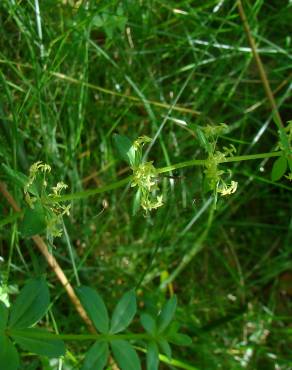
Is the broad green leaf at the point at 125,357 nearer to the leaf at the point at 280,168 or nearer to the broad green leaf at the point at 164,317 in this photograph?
the broad green leaf at the point at 164,317

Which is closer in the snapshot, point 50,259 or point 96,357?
point 96,357

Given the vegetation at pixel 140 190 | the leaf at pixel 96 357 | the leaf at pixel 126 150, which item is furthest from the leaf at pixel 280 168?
the leaf at pixel 96 357

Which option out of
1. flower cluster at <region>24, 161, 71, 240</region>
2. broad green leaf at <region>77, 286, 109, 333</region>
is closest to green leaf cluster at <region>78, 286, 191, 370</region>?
broad green leaf at <region>77, 286, 109, 333</region>

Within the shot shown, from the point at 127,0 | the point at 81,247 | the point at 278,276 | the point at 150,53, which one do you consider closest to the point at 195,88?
the point at 150,53

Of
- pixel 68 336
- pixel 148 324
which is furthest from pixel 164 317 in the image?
pixel 68 336

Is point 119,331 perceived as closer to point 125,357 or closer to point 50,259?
point 125,357

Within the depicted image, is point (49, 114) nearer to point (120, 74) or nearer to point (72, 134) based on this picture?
point (72, 134)
